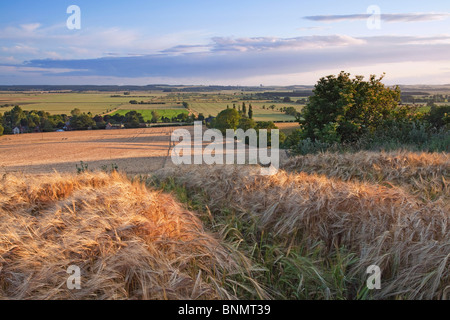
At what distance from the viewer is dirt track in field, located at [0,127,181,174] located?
32.5 m

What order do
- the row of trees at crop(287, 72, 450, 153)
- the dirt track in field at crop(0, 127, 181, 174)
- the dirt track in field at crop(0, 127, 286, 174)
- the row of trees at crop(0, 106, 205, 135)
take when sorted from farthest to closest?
the row of trees at crop(0, 106, 205, 135) → the dirt track in field at crop(0, 127, 181, 174) → the dirt track in field at crop(0, 127, 286, 174) → the row of trees at crop(287, 72, 450, 153)

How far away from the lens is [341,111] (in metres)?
13.7

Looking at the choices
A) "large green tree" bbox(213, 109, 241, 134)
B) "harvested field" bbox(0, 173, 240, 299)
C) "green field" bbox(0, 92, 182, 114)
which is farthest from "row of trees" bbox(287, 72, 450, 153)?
"green field" bbox(0, 92, 182, 114)

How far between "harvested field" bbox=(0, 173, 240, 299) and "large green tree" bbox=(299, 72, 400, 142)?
10.1 meters

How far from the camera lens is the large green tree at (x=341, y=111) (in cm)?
1350

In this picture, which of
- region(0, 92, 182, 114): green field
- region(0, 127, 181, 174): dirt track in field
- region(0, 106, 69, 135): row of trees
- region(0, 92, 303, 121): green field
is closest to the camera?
region(0, 127, 181, 174): dirt track in field

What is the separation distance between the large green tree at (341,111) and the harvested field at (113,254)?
10.1 meters

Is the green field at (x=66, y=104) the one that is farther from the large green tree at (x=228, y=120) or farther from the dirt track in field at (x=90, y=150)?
the large green tree at (x=228, y=120)

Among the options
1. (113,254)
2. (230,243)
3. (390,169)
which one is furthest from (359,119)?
(113,254)

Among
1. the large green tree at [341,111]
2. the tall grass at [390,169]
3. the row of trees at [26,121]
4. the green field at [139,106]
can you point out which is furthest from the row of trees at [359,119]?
the row of trees at [26,121]

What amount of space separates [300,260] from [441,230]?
1646 mm

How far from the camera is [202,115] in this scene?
2933 inches

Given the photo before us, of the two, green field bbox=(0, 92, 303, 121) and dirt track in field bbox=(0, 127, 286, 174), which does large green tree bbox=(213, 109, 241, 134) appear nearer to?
dirt track in field bbox=(0, 127, 286, 174)

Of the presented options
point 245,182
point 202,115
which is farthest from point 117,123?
point 245,182
